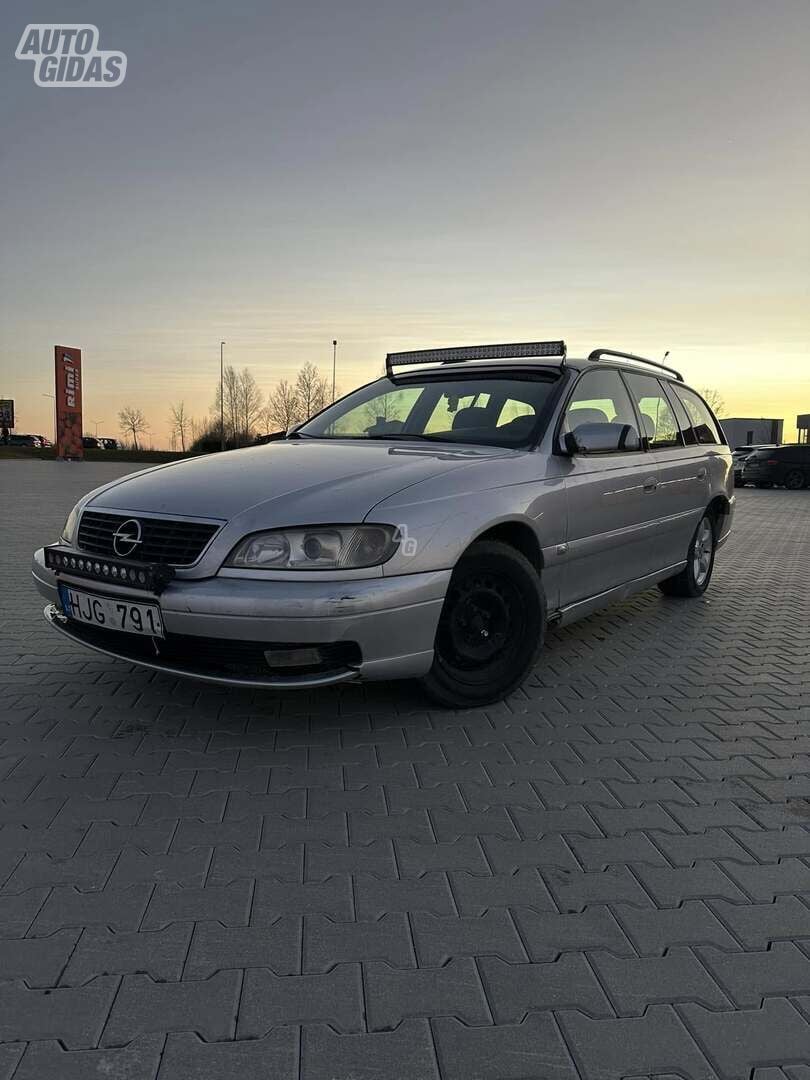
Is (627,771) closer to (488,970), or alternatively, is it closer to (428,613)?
(428,613)

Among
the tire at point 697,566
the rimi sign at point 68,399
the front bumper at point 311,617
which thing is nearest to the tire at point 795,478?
the tire at point 697,566

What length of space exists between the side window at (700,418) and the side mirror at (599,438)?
1.69 metres

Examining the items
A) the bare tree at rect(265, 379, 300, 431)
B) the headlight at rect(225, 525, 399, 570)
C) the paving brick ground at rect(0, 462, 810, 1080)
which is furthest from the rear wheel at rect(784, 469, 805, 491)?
the bare tree at rect(265, 379, 300, 431)

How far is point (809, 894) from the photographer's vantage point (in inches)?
92.0

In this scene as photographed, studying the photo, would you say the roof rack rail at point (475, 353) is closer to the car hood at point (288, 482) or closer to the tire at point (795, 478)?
the car hood at point (288, 482)

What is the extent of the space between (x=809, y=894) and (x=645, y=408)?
3905 mm

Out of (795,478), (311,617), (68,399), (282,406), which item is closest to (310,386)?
(282,406)

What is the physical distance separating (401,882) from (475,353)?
12.2 feet

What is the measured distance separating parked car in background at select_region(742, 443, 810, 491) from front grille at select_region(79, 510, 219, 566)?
2701 centimetres

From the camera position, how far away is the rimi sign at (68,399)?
4369 cm

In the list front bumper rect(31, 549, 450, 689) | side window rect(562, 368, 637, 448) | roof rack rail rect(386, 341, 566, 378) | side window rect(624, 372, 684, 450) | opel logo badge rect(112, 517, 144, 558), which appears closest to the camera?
front bumper rect(31, 549, 450, 689)

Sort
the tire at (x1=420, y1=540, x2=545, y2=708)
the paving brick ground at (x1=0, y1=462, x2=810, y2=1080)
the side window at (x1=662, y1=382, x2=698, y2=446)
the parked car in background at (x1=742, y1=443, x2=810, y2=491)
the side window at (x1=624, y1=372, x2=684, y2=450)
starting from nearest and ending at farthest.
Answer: the paving brick ground at (x1=0, y1=462, x2=810, y2=1080), the tire at (x1=420, y1=540, x2=545, y2=708), the side window at (x1=624, y1=372, x2=684, y2=450), the side window at (x1=662, y1=382, x2=698, y2=446), the parked car in background at (x1=742, y1=443, x2=810, y2=491)

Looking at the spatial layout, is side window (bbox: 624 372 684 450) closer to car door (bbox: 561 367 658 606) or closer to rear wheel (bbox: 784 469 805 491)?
car door (bbox: 561 367 658 606)

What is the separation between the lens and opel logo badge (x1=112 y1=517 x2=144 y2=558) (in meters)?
3.50
